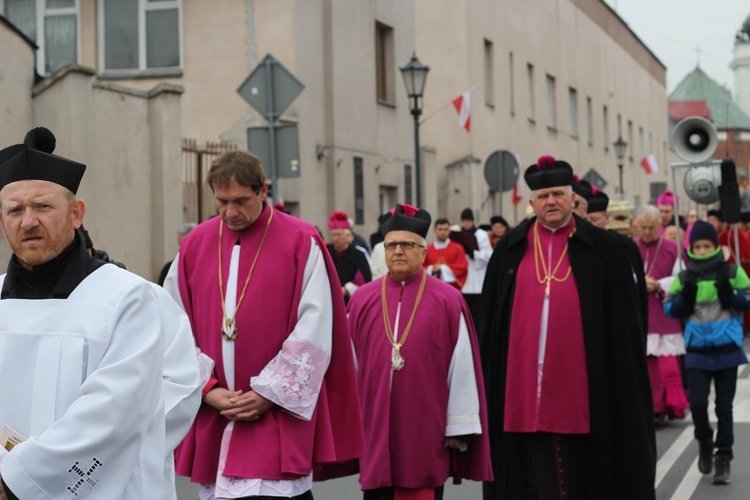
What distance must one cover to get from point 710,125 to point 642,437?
8014 mm

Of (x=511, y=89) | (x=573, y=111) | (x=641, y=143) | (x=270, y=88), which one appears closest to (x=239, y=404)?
(x=270, y=88)

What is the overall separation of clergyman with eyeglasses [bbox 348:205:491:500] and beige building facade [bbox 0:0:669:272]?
329 inches

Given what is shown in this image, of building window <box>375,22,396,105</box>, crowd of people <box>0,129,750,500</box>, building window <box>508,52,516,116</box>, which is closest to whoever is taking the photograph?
crowd of people <box>0,129,750,500</box>

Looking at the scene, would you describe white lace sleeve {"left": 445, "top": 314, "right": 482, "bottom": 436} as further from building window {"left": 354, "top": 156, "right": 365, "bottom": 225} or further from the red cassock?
building window {"left": 354, "top": 156, "right": 365, "bottom": 225}

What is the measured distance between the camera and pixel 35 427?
423cm

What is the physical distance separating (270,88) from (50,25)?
33.8ft

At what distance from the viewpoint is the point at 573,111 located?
1797 inches

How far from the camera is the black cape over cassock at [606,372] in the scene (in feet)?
24.5

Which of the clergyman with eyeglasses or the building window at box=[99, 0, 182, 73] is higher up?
the building window at box=[99, 0, 182, 73]

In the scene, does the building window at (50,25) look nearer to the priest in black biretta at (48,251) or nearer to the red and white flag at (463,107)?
the red and white flag at (463,107)

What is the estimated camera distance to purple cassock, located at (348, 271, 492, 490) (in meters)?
7.38

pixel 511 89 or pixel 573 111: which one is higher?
pixel 573 111

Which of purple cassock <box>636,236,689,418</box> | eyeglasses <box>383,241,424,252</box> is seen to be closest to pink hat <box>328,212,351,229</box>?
purple cassock <box>636,236,689,418</box>

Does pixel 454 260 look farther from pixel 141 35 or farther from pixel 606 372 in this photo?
pixel 606 372
